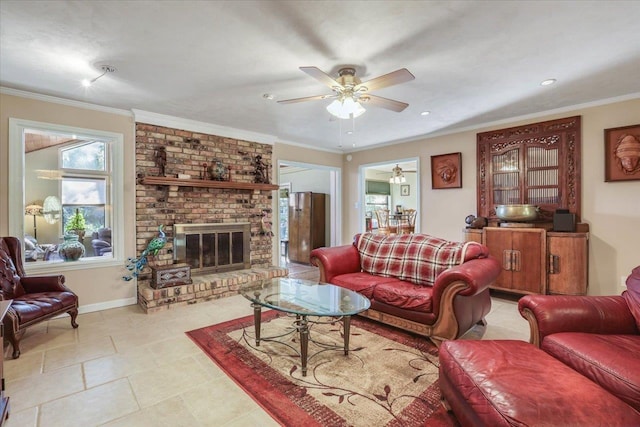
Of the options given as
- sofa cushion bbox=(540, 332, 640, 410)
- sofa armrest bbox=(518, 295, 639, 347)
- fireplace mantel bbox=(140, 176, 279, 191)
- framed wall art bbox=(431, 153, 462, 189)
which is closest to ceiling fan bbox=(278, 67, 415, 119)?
sofa armrest bbox=(518, 295, 639, 347)

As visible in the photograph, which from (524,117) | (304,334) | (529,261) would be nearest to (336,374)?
(304,334)

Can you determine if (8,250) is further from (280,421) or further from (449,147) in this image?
(449,147)

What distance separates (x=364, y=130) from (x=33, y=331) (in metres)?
4.68

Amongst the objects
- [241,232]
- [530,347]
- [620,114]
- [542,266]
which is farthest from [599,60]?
[241,232]

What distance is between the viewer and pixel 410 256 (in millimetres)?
3385

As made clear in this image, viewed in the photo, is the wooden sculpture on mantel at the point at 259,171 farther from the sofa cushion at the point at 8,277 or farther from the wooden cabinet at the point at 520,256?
the wooden cabinet at the point at 520,256

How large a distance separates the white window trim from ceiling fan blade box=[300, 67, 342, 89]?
2929mm

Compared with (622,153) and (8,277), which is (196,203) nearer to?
(8,277)

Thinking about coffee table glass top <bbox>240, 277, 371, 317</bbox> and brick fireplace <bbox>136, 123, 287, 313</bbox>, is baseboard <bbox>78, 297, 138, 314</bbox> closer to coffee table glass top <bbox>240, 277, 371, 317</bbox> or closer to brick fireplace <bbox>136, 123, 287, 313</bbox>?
brick fireplace <bbox>136, 123, 287, 313</bbox>

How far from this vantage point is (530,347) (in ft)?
5.65

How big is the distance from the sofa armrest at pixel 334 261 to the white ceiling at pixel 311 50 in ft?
5.83

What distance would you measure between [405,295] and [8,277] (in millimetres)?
3651

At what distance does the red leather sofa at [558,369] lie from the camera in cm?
120

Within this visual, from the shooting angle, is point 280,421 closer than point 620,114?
Yes
